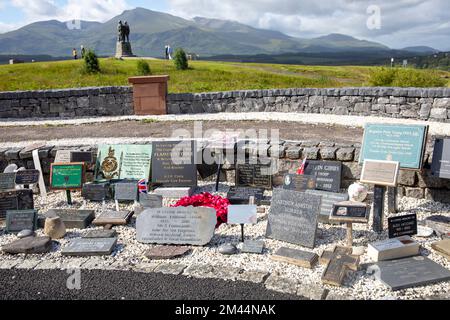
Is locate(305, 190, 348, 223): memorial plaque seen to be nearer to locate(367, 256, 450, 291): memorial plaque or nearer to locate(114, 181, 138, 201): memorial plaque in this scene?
locate(367, 256, 450, 291): memorial plaque

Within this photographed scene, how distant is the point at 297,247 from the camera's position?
19.4 ft

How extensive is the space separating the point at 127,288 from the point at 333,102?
11.7 m

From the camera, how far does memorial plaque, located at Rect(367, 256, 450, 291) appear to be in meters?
4.71

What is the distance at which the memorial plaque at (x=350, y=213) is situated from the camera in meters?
5.55

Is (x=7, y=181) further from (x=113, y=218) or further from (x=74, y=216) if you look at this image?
(x=113, y=218)

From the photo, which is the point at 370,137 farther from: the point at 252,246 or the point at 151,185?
the point at 151,185

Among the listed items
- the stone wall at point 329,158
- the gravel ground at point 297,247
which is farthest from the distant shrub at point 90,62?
the gravel ground at point 297,247

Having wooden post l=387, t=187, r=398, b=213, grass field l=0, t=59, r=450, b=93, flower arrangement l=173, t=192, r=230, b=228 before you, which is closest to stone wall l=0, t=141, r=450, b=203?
wooden post l=387, t=187, r=398, b=213

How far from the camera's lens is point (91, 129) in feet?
44.0

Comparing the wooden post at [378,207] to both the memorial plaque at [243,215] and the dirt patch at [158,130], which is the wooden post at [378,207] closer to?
the memorial plaque at [243,215]

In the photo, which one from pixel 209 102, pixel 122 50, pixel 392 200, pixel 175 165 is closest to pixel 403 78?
pixel 209 102

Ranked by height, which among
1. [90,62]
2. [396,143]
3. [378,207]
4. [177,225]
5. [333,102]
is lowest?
[177,225]

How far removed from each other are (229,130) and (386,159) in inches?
261
